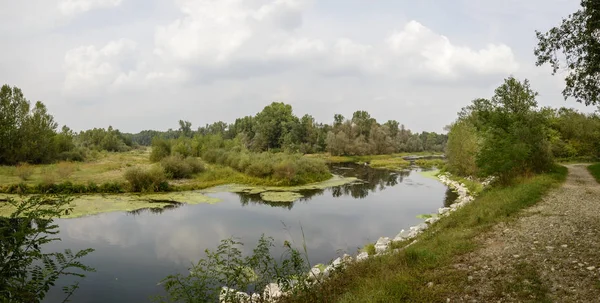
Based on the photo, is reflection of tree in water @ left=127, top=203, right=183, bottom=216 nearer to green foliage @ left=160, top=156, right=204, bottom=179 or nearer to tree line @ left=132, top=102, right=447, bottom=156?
green foliage @ left=160, top=156, right=204, bottom=179

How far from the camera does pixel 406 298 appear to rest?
19.8 ft

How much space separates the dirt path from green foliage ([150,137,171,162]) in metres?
44.2

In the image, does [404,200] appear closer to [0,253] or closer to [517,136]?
[517,136]

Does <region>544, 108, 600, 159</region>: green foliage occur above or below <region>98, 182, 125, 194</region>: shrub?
above

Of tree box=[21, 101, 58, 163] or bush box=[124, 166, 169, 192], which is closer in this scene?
bush box=[124, 166, 169, 192]

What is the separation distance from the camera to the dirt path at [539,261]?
18.8ft

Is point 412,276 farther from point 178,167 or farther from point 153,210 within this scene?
point 178,167

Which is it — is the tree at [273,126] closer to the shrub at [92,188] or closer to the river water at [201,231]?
the river water at [201,231]

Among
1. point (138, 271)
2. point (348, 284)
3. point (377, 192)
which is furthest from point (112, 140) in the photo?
point (348, 284)

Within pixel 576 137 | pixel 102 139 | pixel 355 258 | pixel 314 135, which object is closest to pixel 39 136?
pixel 102 139

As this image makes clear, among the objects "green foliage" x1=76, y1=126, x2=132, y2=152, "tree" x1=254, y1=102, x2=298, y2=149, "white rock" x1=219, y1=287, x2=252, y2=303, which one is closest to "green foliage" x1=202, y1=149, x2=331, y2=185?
"white rock" x1=219, y1=287, x2=252, y2=303

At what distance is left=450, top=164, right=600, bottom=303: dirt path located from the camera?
5734mm

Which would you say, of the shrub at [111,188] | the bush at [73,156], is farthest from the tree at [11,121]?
the shrub at [111,188]

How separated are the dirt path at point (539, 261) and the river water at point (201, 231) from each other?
267 inches
